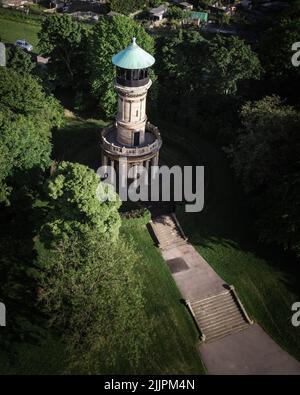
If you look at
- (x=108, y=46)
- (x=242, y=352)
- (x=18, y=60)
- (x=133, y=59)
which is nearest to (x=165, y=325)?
(x=242, y=352)

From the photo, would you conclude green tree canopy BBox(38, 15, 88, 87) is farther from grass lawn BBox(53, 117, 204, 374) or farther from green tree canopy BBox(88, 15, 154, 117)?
grass lawn BBox(53, 117, 204, 374)

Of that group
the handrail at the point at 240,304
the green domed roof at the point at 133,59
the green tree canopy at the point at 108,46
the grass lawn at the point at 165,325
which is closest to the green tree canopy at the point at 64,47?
the green tree canopy at the point at 108,46

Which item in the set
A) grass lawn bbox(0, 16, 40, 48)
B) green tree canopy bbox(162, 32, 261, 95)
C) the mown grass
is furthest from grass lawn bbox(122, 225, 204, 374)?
grass lawn bbox(0, 16, 40, 48)

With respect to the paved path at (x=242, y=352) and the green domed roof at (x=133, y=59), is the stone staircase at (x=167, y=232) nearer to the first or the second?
the paved path at (x=242, y=352)

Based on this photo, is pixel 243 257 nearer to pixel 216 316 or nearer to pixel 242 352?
pixel 216 316

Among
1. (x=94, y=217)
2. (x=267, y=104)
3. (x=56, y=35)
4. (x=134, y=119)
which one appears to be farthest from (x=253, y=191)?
(x=56, y=35)
